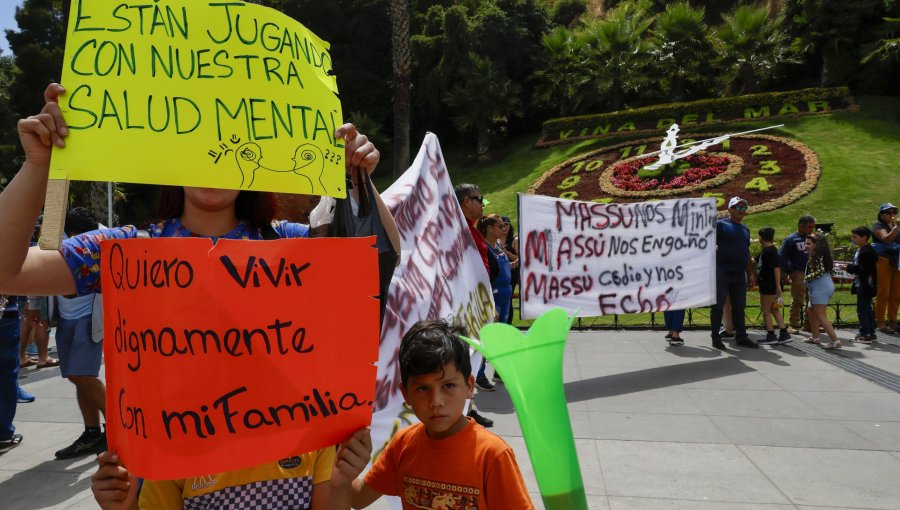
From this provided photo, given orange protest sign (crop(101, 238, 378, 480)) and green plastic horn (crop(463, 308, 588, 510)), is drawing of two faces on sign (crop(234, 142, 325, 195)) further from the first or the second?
green plastic horn (crop(463, 308, 588, 510))

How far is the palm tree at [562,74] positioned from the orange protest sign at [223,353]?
32172 millimetres

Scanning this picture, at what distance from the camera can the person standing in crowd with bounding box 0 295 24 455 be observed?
4.73 metres

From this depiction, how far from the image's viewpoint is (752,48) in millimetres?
29188

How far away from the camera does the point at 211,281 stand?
1369 mm

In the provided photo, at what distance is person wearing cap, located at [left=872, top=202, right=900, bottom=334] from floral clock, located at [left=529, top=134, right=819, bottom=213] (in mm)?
11048

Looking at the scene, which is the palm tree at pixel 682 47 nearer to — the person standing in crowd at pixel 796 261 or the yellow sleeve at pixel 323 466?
the person standing in crowd at pixel 796 261

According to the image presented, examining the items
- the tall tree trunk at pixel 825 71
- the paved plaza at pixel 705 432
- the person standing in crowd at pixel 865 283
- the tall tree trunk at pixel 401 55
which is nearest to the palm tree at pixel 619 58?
the tall tree trunk at pixel 825 71

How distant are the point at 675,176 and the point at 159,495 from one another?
2358 cm

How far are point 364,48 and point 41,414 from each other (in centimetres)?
3682

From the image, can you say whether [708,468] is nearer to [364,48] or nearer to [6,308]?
[6,308]

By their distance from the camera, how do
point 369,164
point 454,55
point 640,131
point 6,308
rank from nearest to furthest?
point 369,164
point 6,308
point 640,131
point 454,55

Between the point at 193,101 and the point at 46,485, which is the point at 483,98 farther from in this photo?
the point at 193,101

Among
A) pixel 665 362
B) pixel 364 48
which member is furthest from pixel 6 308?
pixel 364 48

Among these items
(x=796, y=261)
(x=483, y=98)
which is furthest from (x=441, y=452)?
(x=483, y=98)
